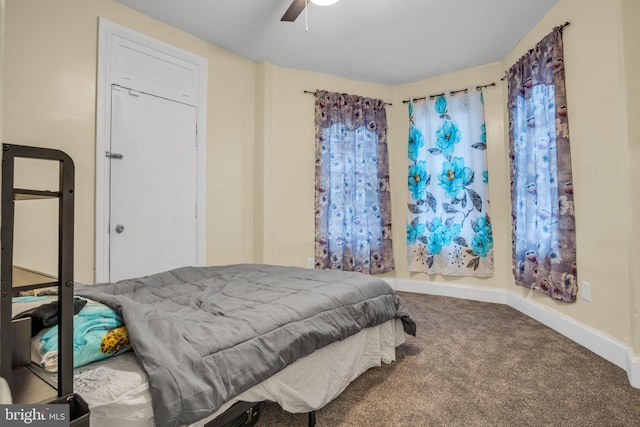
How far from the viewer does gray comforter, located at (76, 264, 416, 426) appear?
3.02 ft

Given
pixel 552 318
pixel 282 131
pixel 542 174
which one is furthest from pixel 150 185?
pixel 552 318

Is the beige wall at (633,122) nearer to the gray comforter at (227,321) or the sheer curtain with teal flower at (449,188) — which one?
the gray comforter at (227,321)

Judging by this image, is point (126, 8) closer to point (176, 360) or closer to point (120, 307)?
point (120, 307)

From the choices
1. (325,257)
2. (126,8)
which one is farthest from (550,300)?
(126,8)

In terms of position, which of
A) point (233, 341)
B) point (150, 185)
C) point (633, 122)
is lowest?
point (233, 341)

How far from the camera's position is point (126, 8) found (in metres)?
2.60

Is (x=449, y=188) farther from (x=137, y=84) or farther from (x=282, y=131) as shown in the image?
(x=137, y=84)

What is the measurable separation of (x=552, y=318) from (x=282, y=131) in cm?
314

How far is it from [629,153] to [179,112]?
10.8 ft

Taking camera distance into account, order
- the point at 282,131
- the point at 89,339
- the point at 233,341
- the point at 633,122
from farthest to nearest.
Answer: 1. the point at 282,131
2. the point at 633,122
3. the point at 233,341
4. the point at 89,339

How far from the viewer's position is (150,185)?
2.74 metres

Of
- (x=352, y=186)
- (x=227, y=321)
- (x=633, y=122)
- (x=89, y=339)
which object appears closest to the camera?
(x=89, y=339)

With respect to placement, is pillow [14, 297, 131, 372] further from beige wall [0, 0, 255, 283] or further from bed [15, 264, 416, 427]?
beige wall [0, 0, 255, 283]

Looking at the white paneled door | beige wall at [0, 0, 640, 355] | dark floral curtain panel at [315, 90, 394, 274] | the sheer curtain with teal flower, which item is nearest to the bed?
the white paneled door
